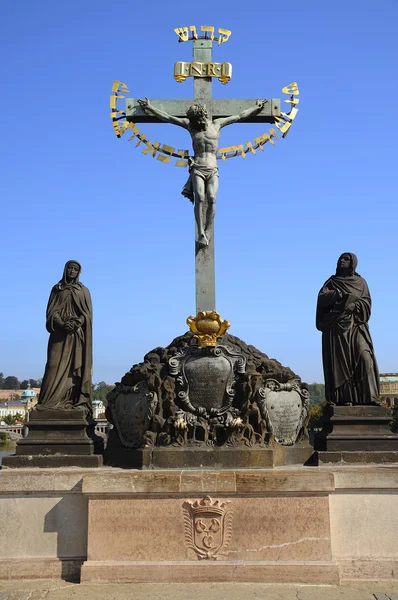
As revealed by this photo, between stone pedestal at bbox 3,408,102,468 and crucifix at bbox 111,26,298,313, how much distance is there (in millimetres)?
2698

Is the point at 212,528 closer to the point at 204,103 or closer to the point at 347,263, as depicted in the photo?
the point at 347,263

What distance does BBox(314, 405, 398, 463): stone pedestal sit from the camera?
27.4 feet

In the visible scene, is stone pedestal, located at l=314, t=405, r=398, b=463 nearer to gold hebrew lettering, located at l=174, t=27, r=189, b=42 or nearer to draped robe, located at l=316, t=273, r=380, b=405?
draped robe, located at l=316, t=273, r=380, b=405

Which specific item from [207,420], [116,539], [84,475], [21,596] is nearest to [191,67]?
[207,420]

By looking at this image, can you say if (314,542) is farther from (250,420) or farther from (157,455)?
(157,455)

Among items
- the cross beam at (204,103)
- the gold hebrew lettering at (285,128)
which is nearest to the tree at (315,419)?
the gold hebrew lettering at (285,128)

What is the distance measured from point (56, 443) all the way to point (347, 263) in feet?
15.9

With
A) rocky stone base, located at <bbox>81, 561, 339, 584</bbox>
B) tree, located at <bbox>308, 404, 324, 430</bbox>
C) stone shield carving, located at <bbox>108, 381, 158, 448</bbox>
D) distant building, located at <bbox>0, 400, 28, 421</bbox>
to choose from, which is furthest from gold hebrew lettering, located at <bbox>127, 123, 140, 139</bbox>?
distant building, located at <bbox>0, 400, 28, 421</bbox>

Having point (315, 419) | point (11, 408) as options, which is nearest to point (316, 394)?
point (11, 408)

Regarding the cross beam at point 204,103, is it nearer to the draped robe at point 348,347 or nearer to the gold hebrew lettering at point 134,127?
the gold hebrew lettering at point 134,127

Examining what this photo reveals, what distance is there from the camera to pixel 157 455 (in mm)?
8117

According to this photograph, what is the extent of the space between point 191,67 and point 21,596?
8.49m

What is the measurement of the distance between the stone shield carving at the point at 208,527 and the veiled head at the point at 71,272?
3725 millimetres

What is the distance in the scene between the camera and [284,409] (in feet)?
28.5
